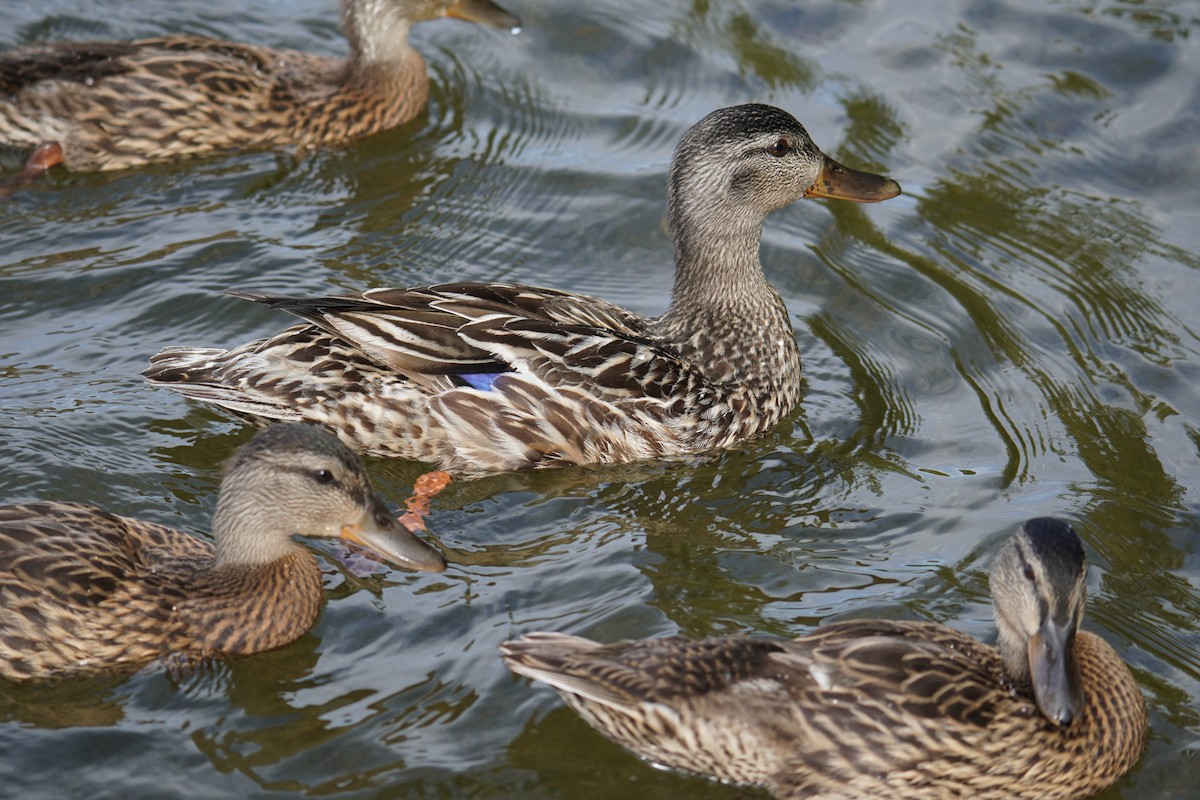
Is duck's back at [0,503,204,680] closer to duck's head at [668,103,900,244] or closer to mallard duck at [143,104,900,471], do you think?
mallard duck at [143,104,900,471]

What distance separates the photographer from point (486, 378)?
787 centimetres

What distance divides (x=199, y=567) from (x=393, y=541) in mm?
869

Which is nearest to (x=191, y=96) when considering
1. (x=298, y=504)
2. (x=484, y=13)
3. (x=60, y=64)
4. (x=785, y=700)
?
(x=60, y=64)

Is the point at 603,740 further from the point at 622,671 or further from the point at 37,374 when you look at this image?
the point at 37,374

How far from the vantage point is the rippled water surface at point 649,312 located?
6223 millimetres

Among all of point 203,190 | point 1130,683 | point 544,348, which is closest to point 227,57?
point 203,190

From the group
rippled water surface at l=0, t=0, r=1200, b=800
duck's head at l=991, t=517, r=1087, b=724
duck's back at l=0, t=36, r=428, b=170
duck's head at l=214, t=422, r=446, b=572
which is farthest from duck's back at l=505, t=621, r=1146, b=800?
duck's back at l=0, t=36, r=428, b=170

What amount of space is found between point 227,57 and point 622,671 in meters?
6.59

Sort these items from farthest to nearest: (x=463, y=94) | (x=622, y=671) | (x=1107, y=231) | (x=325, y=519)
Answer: (x=463, y=94) < (x=1107, y=231) < (x=325, y=519) < (x=622, y=671)

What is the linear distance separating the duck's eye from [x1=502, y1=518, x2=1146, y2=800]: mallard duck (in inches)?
121

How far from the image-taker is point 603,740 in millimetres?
6188

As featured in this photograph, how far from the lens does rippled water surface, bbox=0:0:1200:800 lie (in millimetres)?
6223

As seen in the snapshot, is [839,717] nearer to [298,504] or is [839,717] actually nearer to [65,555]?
[298,504]

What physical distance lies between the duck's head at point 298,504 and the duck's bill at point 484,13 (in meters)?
5.83
